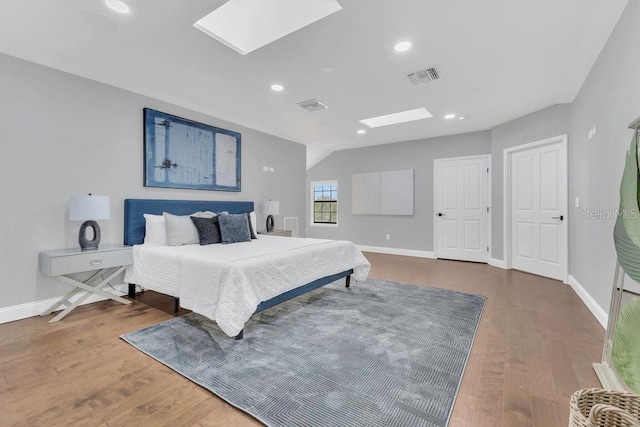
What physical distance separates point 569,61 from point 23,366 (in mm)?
5242

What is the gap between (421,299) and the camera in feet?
11.0

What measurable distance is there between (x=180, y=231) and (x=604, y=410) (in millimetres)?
3672

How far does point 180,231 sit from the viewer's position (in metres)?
3.51

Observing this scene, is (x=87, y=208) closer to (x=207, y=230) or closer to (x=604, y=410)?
(x=207, y=230)

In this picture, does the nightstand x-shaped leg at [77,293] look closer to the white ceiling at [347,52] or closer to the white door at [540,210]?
the white ceiling at [347,52]

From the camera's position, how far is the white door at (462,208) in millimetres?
5582

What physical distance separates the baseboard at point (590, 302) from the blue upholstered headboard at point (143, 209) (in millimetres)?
4592

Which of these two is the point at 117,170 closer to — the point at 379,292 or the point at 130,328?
the point at 130,328

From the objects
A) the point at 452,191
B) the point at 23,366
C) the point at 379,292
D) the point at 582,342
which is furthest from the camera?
the point at 452,191

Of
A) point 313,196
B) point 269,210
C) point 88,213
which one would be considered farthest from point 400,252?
point 88,213

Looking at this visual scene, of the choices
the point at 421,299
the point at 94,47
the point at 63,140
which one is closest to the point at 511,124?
the point at 421,299

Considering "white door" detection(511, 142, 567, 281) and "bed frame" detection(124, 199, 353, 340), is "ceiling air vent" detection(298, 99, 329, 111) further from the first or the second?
"white door" detection(511, 142, 567, 281)

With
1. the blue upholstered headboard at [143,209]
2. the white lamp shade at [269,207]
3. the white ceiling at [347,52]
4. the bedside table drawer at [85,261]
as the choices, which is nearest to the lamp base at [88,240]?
the bedside table drawer at [85,261]

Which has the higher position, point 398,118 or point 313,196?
point 398,118
